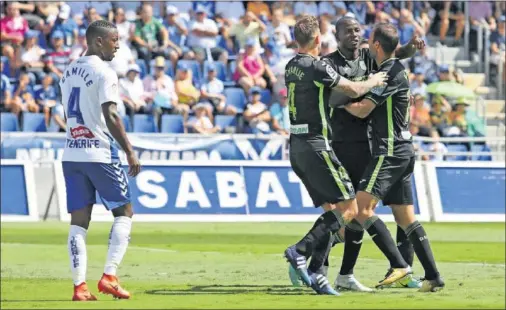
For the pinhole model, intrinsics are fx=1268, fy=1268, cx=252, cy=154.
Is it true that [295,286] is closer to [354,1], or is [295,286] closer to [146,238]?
[146,238]

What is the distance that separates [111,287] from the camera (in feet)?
35.3

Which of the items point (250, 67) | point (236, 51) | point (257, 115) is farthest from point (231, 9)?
point (257, 115)

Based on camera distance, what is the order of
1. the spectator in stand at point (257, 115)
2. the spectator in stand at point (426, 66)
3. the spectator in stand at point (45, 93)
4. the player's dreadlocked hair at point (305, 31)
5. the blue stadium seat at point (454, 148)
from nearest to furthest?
the player's dreadlocked hair at point (305, 31) → the spectator in stand at point (45, 93) → the spectator in stand at point (257, 115) → the blue stadium seat at point (454, 148) → the spectator in stand at point (426, 66)

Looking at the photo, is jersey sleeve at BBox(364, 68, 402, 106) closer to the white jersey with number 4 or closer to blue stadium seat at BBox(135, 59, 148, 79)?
the white jersey with number 4

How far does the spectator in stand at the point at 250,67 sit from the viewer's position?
2822 cm

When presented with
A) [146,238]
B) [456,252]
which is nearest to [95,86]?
[456,252]

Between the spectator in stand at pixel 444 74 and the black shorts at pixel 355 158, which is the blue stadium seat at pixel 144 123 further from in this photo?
the black shorts at pixel 355 158

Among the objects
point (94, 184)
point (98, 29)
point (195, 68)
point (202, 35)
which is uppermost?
point (98, 29)

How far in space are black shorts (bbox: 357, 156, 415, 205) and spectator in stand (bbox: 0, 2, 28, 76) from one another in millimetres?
16349

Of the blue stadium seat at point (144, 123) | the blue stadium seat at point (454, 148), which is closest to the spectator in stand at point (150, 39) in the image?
the blue stadium seat at point (144, 123)

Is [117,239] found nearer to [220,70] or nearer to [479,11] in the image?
[220,70]

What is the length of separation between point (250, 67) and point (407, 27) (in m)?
5.52

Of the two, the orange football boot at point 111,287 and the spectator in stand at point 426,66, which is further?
the spectator in stand at point 426,66

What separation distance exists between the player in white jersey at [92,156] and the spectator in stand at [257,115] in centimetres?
1571
